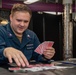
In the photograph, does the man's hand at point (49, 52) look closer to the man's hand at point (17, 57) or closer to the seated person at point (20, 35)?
the seated person at point (20, 35)

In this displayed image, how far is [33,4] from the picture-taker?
4719 millimetres

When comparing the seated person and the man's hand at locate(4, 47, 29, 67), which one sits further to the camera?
the seated person

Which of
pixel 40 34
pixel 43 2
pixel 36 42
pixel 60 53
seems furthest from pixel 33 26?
pixel 36 42

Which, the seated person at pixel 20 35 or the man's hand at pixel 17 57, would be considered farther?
the seated person at pixel 20 35

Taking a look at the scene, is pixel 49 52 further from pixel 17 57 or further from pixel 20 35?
pixel 17 57

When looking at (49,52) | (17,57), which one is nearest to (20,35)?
(49,52)

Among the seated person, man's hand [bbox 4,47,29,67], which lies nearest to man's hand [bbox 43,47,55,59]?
the seated person

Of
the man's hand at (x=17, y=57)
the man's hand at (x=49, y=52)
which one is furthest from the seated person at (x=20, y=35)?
the man's hand at (x=17, y=57)

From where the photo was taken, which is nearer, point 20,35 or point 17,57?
point 17,57

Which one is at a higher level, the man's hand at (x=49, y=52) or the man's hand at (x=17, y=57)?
the man's hand at (x=17, y=57)

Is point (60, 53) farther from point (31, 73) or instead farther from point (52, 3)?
point (31, 73)

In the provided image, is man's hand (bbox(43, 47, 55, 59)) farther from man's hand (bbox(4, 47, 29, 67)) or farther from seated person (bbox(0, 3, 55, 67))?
man's hand (bbox(4, 47, 29, 67))

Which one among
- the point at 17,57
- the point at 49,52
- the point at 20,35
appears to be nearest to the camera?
the point at 17,57

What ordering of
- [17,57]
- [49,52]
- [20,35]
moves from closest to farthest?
[17,57], [49,52], [20,35]
